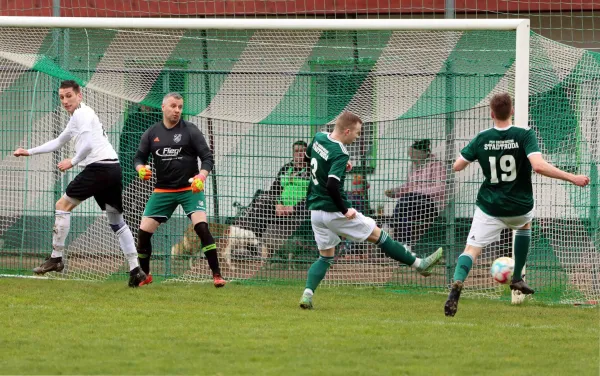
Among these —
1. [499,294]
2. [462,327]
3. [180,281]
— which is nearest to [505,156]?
[462,327]

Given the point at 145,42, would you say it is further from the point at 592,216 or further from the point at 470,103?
the point at 592,216

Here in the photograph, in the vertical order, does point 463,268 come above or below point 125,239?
below

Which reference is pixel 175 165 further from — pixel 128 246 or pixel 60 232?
pixel 60 232

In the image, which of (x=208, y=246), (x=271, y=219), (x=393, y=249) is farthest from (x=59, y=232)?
(x=393, y=249)

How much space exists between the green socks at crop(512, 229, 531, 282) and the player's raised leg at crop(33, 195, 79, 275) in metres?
4.62

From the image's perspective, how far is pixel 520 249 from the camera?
32.0 ft

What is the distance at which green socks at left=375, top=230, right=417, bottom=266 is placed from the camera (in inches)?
387

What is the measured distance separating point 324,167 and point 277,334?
208 centimetres

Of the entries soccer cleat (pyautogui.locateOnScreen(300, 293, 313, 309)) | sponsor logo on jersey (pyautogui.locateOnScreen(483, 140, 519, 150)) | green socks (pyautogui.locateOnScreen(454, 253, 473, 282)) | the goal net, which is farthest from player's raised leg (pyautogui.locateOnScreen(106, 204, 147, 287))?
sponsor logo on jersey (pyautogui.locateOnScreen(483, 140, 519, 150))

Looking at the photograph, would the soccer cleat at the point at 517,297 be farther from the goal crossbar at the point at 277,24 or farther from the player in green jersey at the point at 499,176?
the goal crossbar at the point at 277,24

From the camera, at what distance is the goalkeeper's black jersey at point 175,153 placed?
1084cm

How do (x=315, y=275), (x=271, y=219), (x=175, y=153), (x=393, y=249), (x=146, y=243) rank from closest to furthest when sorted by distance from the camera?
(x=315, y=275) → (x=393, y=249) → (x=175, y=153) → (x=146, y=243) → (x=271, y=219)

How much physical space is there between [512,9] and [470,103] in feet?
13.0

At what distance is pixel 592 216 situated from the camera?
35.3ft
